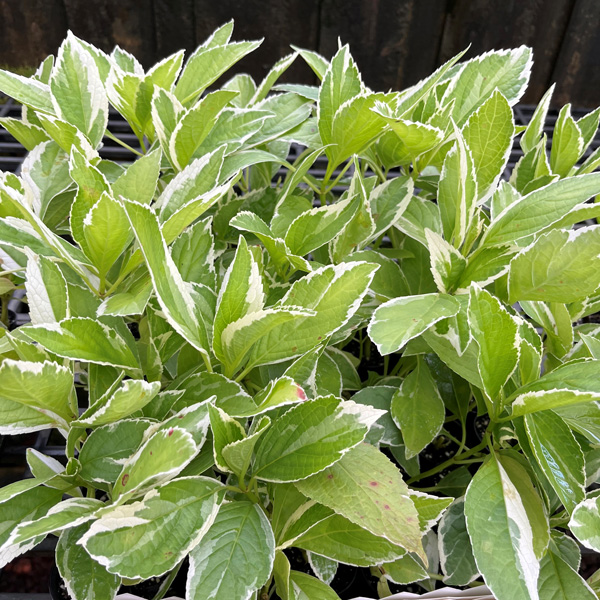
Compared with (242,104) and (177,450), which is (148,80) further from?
(177,450)

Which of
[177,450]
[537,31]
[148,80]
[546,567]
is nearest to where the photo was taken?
[177,450]

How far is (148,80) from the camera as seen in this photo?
56 cm

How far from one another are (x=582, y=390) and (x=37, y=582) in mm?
946

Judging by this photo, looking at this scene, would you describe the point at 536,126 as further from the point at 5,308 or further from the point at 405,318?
the point at 5,308

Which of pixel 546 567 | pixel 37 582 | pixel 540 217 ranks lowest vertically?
pixel 37 582

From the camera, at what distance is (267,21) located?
166 centimetres

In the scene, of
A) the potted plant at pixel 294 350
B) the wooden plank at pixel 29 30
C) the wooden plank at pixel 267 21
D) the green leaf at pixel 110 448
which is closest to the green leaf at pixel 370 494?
the potted plant at pixel 294 350

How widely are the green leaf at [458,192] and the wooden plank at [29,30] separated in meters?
1.50

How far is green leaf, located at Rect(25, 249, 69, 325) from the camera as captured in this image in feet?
1.34

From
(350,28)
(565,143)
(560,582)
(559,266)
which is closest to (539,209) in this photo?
(559,266)

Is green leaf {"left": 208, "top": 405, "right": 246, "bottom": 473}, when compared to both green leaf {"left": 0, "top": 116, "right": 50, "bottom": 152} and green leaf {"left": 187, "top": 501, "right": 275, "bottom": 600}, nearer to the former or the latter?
green leaf {"left": 187, "top": 501, "right": 275, "bottom": 600}

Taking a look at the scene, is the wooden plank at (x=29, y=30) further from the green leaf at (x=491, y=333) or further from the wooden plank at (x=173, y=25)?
the green leaf at (x=491, y=333)

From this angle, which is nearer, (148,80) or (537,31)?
(148,80)

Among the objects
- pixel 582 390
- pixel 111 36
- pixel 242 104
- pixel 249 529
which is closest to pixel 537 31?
pixel 111 36
